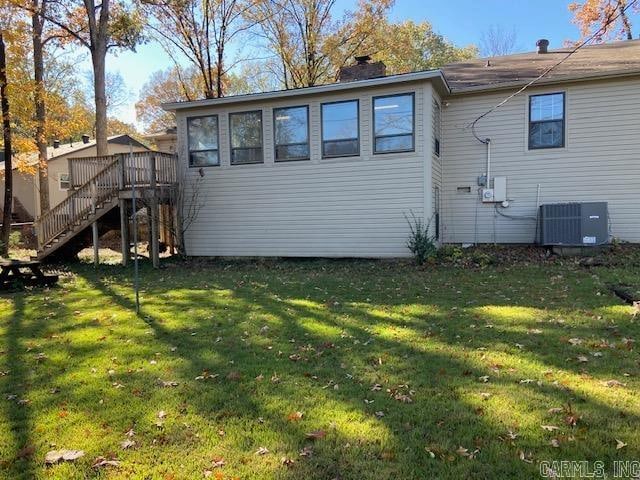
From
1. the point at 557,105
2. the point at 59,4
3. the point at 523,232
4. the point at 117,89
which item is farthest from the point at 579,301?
the point at 117,89

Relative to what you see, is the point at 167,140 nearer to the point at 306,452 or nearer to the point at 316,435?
the point at 316,435

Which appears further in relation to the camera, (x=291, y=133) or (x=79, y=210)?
(x=79, y=210)

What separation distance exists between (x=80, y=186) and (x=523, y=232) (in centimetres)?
1203

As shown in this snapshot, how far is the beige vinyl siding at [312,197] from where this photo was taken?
12.0 metres

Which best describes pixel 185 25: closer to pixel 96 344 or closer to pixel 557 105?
pixel 557 105

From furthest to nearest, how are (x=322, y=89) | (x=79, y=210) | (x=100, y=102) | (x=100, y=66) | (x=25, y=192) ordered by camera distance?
(x=25, y=192)
(x=100, y=66)
(x=100, y=102)
(x=79, y=210)
(x=322, y=89)

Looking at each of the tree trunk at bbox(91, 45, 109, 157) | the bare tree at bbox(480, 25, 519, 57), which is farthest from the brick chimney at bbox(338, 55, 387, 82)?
the bare tree at bbox(480, 25, 519, 57)

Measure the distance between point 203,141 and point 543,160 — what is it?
925 centimetres

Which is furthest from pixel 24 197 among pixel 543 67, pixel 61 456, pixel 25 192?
pixel 61 456

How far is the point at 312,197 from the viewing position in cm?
1289

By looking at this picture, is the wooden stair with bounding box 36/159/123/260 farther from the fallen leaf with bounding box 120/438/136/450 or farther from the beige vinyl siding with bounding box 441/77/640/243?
the fallen leaf with bounding box 120/438/136/450

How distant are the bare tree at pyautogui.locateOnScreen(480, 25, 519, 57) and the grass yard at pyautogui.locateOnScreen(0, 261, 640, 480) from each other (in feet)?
97.5

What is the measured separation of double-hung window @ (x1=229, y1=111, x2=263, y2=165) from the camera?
43.9ft

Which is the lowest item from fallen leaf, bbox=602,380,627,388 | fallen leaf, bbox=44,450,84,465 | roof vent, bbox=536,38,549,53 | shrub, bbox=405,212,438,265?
fallen leaf, bbox=44,450,84,465
